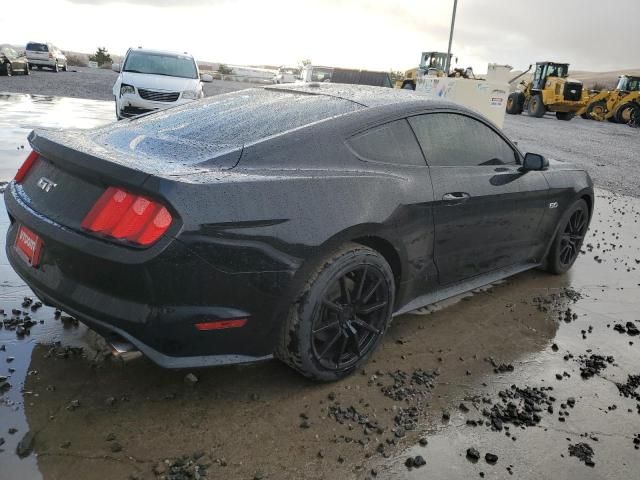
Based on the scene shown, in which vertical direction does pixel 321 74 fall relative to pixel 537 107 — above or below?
above

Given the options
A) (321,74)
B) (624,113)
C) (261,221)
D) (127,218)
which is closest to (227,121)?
(261,221)

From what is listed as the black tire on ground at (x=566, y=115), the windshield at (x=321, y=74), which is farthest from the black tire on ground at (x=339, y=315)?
the black tire on ground at (x=566, y=115)

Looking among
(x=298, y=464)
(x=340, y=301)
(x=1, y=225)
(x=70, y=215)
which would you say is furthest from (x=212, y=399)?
(x=1, y=225)

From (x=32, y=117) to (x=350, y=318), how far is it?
36.9ft

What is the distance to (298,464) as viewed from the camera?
2406 mm

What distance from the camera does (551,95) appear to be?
2758 cm

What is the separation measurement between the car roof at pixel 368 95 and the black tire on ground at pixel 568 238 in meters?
1.78

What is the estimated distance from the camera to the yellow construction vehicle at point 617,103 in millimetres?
27844

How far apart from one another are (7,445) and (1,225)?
3015 millimetres

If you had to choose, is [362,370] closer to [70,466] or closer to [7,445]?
[70,466]

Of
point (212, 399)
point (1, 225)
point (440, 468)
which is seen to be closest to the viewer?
point (440, 468)

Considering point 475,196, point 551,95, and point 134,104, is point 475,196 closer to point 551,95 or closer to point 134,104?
point 134,104

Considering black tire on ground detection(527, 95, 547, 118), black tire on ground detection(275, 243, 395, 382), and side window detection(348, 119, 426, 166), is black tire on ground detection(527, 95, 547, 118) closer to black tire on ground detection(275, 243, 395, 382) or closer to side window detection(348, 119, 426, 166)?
side window detection(348, 119, 426, 166)

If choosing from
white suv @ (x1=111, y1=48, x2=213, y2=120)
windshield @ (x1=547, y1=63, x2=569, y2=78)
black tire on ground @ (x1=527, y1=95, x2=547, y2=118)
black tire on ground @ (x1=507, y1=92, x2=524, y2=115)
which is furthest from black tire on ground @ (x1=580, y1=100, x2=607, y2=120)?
white suv @ (x1=111, y1=48, x2=213, y2=120)
